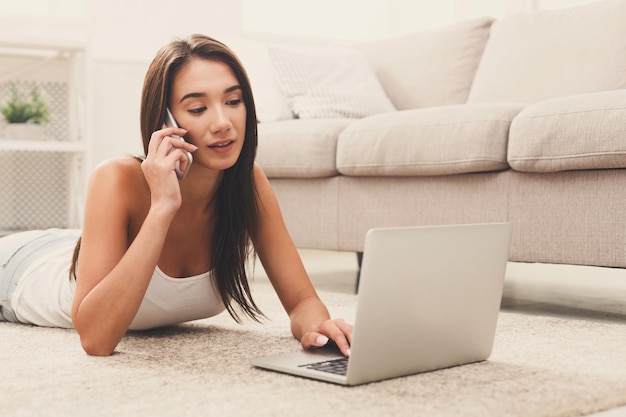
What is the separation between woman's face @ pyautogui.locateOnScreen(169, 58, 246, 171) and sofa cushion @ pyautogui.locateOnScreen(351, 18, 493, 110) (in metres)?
1.85

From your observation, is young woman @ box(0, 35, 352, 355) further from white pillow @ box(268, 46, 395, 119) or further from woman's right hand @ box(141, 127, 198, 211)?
white pillow @ box(268, 46, 395, 119)

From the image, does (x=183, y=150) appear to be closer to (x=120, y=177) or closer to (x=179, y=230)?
(x=120, y=177)

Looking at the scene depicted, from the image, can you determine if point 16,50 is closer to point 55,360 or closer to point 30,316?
point 30,316

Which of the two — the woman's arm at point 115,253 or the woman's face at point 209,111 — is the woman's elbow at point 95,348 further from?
the woman's face at point 209,111

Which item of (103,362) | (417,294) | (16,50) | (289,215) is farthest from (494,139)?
(16,50)

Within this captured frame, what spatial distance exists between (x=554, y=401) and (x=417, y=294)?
23 cm

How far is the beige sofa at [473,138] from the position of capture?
2012 millimetres

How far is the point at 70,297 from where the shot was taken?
1.81 metres

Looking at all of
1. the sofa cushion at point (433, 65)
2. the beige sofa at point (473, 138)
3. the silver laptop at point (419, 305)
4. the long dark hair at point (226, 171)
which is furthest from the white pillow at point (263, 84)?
the silver laptop at point (419, 305)

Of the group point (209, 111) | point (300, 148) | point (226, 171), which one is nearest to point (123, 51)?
point (300, 148)

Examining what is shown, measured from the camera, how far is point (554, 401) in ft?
3.68

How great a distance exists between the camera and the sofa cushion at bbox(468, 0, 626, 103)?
8.96ft

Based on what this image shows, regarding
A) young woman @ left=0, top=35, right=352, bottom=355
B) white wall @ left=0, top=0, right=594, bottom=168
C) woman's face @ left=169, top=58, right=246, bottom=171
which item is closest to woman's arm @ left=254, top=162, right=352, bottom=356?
young woman @ left=0, top=35, right=352, bottom=355

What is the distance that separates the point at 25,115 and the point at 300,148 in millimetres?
1550
